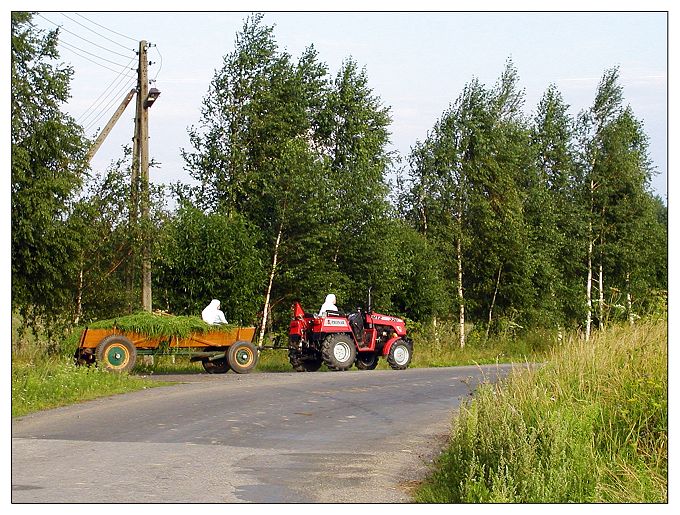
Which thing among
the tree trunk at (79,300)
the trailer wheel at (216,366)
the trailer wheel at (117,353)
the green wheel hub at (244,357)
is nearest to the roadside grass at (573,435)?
the trailer wheel at (117,353)

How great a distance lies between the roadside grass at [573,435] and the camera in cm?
924

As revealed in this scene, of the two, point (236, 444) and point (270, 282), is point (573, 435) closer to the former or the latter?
point (236, 444)

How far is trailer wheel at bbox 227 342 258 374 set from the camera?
24.0 m

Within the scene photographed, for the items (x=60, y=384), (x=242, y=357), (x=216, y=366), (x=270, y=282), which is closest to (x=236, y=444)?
(x=60, y=384)

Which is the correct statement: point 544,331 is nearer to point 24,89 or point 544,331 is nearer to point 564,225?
point 564,225

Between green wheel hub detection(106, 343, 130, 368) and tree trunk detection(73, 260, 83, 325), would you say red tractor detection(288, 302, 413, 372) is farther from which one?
tree trunk detection(73, 260, 83, 325)

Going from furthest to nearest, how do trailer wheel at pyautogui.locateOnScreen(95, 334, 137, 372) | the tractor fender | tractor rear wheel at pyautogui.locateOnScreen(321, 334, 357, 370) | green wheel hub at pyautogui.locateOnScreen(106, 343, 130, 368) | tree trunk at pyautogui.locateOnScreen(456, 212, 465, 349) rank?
tree trunk at pyautogui.locateOnScreen(456, 212, 465, 349) → the tractor fender → tractor rear wheel at pyautogui.locateOnScreen(321, 334, 357, 370) → green wheel hub at pyautogui.locateOnScreen(106, 343, 130, 368) → trailer wheel at pyautogui.locateOnScreen(95, 334, 137, 372)

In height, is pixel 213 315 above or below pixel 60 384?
above

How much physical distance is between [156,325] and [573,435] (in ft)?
45.6

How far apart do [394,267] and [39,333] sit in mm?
12178

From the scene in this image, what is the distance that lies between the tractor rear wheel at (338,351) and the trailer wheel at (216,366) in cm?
253

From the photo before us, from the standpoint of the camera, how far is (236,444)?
12.9m

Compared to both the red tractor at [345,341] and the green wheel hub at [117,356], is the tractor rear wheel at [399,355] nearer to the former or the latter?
the red tractor at [345,341]

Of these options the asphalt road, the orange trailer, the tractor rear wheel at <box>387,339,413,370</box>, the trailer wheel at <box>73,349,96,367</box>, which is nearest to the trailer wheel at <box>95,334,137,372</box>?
the orange trailer
